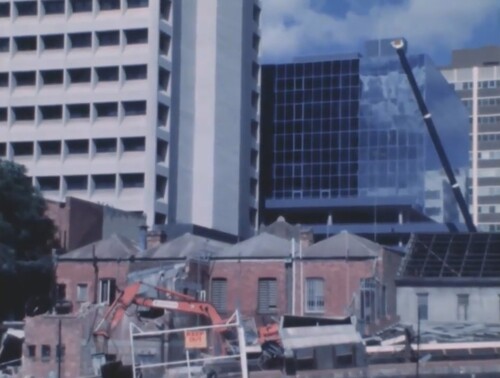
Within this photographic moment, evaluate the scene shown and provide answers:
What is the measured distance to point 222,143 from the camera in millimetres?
116875

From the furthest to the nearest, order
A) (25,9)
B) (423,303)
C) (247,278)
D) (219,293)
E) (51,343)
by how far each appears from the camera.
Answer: (25,9), (219,293), (247,278), (423,303), (51,343)

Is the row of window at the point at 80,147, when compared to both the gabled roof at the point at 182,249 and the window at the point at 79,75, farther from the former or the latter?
the gabled roof at the point at 182,249

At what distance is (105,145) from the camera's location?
4331 inches

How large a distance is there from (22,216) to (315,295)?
2168cm

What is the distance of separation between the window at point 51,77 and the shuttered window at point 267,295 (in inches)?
1828

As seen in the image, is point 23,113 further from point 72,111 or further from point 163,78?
point 163,78

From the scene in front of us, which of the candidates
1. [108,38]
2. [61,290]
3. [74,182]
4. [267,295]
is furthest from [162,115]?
[267,295]

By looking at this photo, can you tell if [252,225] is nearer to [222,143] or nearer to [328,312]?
[222,143]

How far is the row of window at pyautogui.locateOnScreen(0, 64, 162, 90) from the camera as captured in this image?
110 meters

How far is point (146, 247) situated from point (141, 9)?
37.1m

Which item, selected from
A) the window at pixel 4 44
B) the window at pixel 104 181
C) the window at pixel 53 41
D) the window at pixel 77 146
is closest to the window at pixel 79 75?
the window at pixel 53 41

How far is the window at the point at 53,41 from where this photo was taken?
113 metres

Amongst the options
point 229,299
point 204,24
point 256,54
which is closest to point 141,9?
point 204,24

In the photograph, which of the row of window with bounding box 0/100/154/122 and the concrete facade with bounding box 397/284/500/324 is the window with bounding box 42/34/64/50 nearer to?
the row of window with bounding box 0/100/154/122
